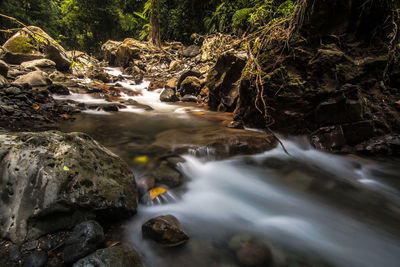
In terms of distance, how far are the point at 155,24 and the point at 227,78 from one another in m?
11.6

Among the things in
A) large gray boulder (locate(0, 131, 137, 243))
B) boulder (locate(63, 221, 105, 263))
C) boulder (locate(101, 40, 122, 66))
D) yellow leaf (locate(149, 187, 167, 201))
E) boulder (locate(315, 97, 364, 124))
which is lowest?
yellow leaf (locate(149, 187, 167, 201))

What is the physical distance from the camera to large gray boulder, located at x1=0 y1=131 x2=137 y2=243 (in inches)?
61.2

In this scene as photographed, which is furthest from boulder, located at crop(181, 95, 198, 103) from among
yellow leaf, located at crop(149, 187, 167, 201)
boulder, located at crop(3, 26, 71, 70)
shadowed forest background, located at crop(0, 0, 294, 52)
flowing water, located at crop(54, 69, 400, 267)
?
boulder, located at crop(3, 26, 71, 70)

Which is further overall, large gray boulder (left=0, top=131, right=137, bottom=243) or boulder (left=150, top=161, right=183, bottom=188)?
boulder (left=150, top=161, right=183, bottom=188)

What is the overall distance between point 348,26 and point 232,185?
354 centimetres

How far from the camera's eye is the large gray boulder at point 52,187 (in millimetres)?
1554

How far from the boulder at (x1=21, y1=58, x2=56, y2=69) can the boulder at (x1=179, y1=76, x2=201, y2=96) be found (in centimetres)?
733

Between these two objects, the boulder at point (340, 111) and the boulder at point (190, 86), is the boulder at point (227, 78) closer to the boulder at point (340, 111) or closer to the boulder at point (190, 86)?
the boulder at point (190, 86)

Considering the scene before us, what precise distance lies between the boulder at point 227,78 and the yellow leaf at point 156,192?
4.42m

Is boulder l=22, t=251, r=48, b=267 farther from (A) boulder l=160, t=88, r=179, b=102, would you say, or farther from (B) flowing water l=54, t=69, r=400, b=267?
(A) boulder l=160, t=88, r=179, b=102

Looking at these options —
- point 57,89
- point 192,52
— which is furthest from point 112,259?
point 192,52

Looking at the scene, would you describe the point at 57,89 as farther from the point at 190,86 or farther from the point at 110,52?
the point at 110,52

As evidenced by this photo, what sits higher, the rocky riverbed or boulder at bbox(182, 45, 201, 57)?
boulder at bbox(182, 45, 201, 57)

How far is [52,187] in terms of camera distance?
5.37ft
